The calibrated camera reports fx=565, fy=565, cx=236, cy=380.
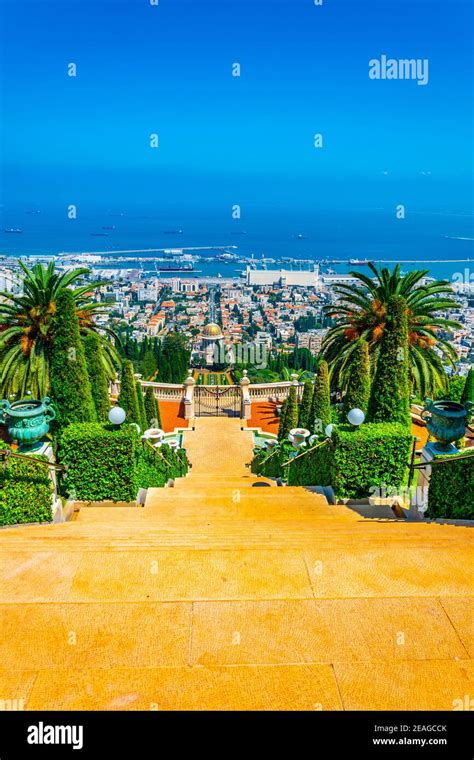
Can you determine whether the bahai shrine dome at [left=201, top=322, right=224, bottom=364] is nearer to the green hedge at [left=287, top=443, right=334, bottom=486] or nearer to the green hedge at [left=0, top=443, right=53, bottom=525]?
the green hedge at [left=287, top=443, right=334, bottom=486]

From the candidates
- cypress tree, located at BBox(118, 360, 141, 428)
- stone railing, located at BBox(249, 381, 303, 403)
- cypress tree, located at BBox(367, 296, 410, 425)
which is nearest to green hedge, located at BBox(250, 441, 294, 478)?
cypress tree, located at BBox(118, 360, 141, 428)

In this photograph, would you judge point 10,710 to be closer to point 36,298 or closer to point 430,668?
point 430,668

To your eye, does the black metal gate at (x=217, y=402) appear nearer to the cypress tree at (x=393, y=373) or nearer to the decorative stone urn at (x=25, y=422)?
the cypress tree at (x=393, y=373)

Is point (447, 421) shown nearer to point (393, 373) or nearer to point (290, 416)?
point (393, 373)

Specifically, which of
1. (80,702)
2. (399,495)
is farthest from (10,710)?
(399,495)

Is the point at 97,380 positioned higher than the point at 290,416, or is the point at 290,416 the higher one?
the point at 97,380
